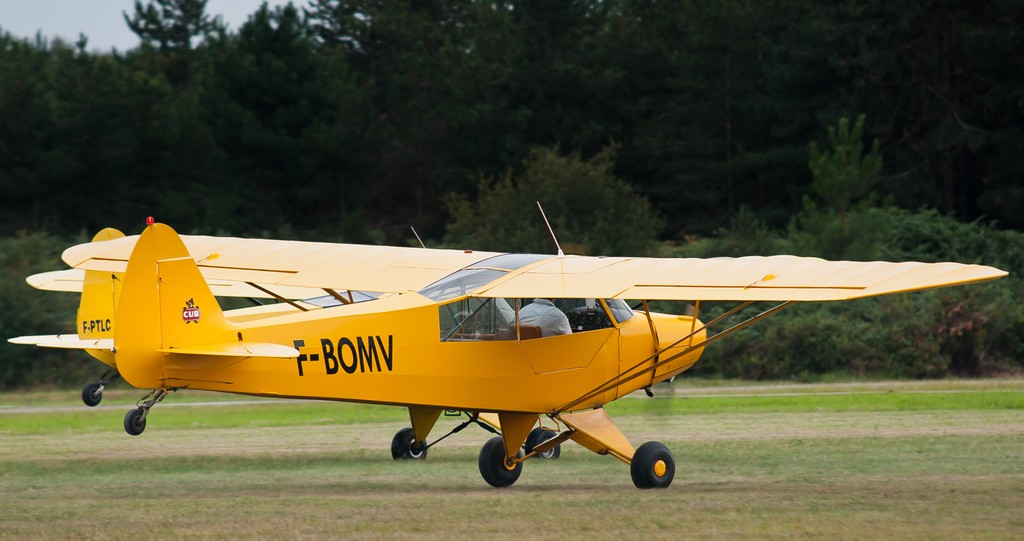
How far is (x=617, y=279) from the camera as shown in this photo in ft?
38.1

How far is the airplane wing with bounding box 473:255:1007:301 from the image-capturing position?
10.1m

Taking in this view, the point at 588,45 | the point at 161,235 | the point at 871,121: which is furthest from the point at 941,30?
the point at 161,235

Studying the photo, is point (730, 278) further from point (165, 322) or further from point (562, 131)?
point (562, 131)

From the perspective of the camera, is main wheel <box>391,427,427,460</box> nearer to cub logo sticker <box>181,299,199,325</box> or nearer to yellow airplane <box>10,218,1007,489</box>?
yellow airplane <box>10,218,1007,489</box>

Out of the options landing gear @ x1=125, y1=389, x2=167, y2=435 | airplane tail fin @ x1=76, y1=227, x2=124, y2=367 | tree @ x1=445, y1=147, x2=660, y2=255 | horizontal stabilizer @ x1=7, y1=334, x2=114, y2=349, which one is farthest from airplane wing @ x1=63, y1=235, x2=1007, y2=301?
tree @ x1=445, y1=147, x2=660, y2=255

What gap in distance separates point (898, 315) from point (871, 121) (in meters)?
16.5

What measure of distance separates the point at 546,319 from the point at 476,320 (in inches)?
27.4

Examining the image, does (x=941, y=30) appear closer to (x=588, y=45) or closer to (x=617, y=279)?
(x=588, y=45)

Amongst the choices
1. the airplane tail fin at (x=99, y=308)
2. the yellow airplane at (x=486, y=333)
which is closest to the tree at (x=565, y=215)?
the airplane tail fin at (x=99, y=308)

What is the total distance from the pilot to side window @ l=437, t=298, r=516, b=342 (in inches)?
6.6

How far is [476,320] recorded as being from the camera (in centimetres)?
1189

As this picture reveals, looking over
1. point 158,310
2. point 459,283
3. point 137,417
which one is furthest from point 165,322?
point 459,283

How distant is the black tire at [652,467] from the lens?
11.8 m

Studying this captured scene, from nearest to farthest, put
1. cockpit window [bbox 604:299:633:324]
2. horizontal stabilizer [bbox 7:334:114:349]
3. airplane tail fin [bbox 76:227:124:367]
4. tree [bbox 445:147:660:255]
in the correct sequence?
1. cockpit window [bbox 604:299:633:324]
2. horizontal stabilizer [bbox 7:334:114:349]
3. airplane tail fin [bbox 76:227:124:367]
4. tree [bbox 445:147:660:255]
